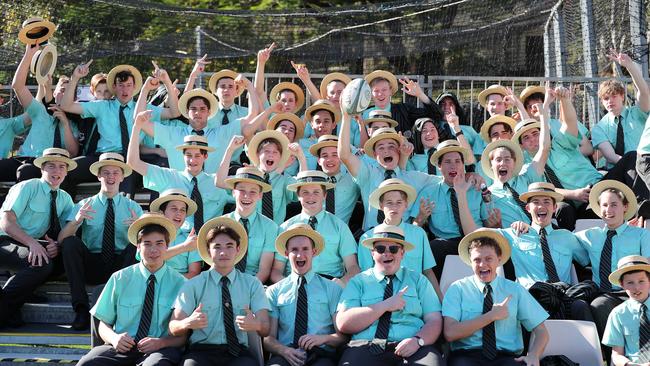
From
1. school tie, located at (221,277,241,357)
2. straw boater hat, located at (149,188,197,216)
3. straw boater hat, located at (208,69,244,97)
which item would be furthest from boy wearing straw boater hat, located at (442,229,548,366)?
straw boater hat, located at (208,69,244,97)

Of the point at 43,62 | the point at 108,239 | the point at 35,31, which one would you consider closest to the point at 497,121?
the point at 108,239

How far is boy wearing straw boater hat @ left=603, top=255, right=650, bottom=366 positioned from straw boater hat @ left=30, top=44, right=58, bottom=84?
19.4ft

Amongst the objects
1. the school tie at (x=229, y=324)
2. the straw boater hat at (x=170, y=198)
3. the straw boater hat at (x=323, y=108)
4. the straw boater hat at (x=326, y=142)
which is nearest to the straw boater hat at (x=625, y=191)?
the straw boater hat at (x=326, y=142)

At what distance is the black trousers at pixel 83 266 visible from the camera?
852 centimetres

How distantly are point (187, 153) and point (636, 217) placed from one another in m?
3.80

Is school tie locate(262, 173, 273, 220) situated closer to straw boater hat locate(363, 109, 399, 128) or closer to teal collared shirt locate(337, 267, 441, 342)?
straw boater hat locate(363, 109, 399, 128)

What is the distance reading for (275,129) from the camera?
10070mm

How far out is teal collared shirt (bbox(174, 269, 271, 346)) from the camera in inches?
287

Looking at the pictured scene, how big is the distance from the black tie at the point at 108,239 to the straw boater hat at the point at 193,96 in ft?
5.95

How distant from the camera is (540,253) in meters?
8.23

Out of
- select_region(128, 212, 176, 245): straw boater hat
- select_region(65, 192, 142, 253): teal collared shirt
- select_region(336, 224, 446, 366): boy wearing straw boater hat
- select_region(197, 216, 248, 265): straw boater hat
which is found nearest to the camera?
select_region(336, 224, 446, 366): boy wearing straw boater hat

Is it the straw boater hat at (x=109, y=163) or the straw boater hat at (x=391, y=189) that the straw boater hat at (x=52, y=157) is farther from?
the straw boater hat at (x=391, y=189)

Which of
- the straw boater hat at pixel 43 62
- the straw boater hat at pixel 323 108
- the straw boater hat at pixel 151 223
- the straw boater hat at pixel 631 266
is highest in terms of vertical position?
the straw boater hat at pixel 43 62

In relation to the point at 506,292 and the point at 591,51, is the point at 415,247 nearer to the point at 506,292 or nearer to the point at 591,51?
the point at 506,292
